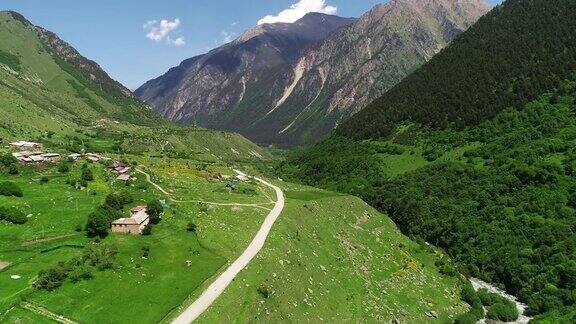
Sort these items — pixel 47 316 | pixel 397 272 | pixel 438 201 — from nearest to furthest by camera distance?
pixel 47 316 < pixel 397 272 < pixel 438 201

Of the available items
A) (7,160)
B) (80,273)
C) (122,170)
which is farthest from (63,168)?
(80,273)

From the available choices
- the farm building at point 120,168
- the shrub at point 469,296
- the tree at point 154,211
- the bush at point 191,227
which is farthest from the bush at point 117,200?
the shrub at point 469,296

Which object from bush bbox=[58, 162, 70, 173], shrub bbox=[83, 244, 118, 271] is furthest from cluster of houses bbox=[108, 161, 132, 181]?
shrub bbox=[83, 244, 118, 271]

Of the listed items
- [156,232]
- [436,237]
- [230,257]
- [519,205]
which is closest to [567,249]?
[519,205]

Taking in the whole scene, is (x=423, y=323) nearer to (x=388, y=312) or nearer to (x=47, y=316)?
(x=388, y=312)

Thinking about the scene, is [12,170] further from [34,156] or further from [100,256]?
[100,256]

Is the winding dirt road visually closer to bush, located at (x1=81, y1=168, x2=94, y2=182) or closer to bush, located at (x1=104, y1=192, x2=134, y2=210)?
bush, located at (x1=104, y1=192, x2=134, y2=210)

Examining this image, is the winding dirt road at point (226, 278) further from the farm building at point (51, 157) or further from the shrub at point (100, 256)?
the farm building at point (51, 157)
